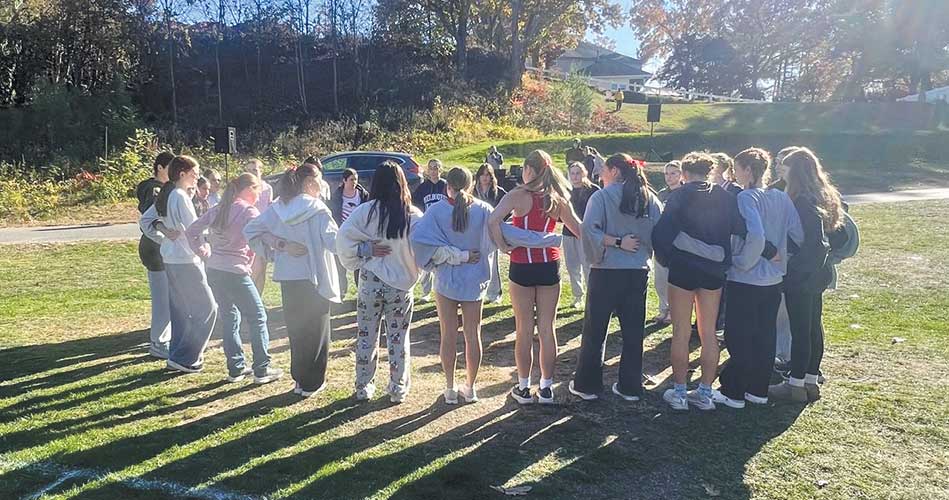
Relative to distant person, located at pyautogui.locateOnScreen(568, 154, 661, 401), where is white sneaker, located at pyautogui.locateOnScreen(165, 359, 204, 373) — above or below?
below

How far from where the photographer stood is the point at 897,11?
132 ft

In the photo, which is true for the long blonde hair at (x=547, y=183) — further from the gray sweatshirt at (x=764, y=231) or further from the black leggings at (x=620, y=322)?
the gray sweatshirt at (x=764, y=231)

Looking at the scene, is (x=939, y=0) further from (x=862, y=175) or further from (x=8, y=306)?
(x=8, y=306)

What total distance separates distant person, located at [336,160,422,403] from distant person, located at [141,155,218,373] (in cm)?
154

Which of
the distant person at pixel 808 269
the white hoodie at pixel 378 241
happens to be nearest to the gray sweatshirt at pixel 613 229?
the distant person at pixel 808 269

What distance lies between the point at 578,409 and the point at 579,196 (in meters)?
2.81

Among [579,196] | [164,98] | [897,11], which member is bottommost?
[579,196]

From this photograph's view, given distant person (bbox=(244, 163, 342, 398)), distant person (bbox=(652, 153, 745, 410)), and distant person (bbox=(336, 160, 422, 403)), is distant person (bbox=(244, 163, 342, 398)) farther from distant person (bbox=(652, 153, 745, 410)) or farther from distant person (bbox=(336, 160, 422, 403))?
distant person (bbox=(652, 153, 745, 410))

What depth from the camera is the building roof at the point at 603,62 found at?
69.5 meters

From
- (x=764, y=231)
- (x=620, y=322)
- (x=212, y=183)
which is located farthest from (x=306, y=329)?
(x=764, y=231)

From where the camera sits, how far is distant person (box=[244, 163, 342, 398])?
506 cm

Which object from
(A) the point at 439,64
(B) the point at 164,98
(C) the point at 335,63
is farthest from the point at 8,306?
(A) the point at 439,64

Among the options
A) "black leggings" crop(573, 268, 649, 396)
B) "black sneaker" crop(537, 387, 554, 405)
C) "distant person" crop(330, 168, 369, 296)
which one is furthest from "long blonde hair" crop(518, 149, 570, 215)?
"distant person" crop(330, 168, 369, 296)

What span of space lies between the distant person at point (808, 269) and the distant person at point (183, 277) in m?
4.57
